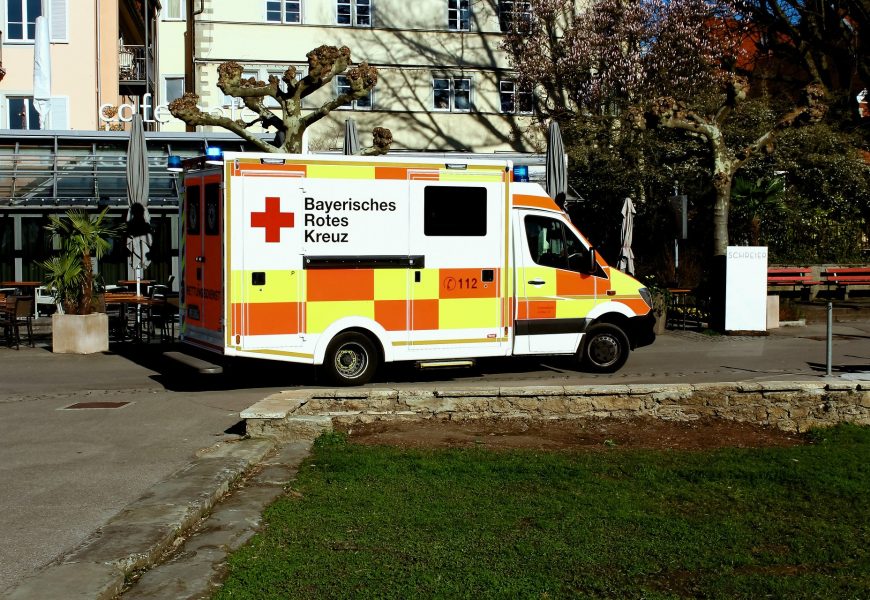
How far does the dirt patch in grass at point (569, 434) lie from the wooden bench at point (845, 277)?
1818 centimetres

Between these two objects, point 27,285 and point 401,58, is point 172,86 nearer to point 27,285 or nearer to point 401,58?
point 401,58

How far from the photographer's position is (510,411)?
34.7 ft

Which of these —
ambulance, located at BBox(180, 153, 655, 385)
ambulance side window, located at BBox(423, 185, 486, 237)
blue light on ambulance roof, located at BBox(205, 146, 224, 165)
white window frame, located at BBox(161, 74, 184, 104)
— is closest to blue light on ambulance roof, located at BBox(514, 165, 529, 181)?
ambulance, located at BBox(180, 153, 655, 385)

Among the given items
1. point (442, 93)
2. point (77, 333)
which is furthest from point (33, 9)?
point (77, 333)

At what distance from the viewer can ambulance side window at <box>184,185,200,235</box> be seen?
13992mm

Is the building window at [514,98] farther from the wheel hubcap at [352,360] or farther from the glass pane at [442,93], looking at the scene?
the wheel hubcap at [352,360]

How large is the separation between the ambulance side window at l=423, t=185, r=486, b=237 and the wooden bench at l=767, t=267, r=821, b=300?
47.3 feet

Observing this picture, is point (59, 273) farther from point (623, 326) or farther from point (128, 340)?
point (623, 326)

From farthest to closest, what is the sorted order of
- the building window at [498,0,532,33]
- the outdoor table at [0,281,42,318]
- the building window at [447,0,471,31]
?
1. the building window at [447,0,471,31]
2. the building window at [498,0,532,33]
3. the outdoor table at [0,281,42,318]

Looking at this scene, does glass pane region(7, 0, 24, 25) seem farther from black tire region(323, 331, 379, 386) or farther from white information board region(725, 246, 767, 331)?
black tire region(323, 331, 379, 386)

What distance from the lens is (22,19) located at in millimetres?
38125

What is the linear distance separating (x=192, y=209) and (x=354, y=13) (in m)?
28.4

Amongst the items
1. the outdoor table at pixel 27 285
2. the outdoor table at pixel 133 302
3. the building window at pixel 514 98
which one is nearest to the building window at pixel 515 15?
the building window at pixel 514 98

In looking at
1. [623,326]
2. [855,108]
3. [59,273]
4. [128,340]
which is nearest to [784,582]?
[623,326]
